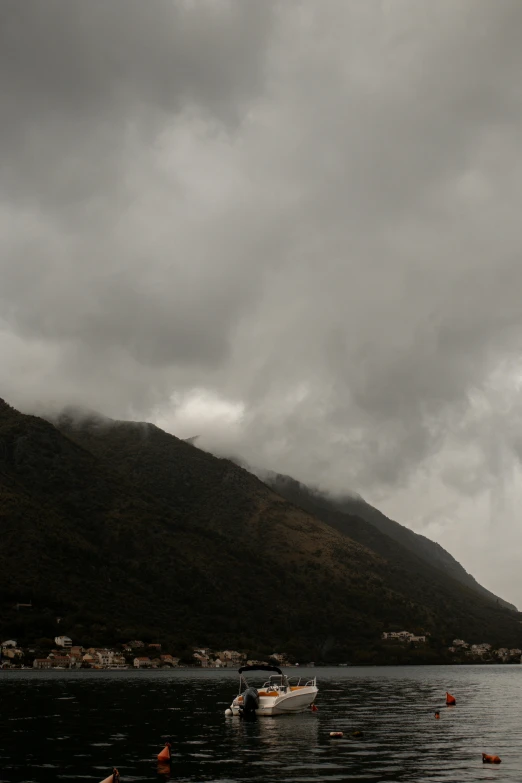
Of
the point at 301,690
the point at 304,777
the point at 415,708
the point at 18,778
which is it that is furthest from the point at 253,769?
the point at 415,708

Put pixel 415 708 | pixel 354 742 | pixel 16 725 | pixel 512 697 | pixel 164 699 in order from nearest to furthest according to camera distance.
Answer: pixel 354 742
pixel 16 725
pixel 415 708
pixel 164 699
pixel 512 697

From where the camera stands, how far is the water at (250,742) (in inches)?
1930

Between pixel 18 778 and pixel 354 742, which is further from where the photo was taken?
pixel 354 742

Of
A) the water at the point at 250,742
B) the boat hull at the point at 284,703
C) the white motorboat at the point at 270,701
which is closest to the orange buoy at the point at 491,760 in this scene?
the water at the point at 250,742

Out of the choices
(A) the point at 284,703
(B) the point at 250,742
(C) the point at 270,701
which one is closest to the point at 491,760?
(B) the point at 250,742

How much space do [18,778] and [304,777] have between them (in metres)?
16.5

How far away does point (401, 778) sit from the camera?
47.0 meters

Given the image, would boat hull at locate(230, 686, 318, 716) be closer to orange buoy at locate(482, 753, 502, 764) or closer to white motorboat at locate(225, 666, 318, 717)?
white motorboat at locate(225, 666, 318, 717)

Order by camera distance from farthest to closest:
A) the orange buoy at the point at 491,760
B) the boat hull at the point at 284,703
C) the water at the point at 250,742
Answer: the boat hull at the point at 284,703
the orange buoy at the point at 491,760
the water at the point at 250,742

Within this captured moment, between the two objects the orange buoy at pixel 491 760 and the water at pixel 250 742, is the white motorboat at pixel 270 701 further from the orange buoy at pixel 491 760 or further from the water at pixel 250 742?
the orange buoy at pixel 491 760

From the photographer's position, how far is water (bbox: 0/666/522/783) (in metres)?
49.0

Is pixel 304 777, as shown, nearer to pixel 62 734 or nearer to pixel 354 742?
pixel 354 742

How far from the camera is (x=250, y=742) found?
66062mm

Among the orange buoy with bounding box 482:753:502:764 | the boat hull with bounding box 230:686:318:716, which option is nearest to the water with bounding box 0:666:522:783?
the orange buoy with bounding box 482:753:502:764
